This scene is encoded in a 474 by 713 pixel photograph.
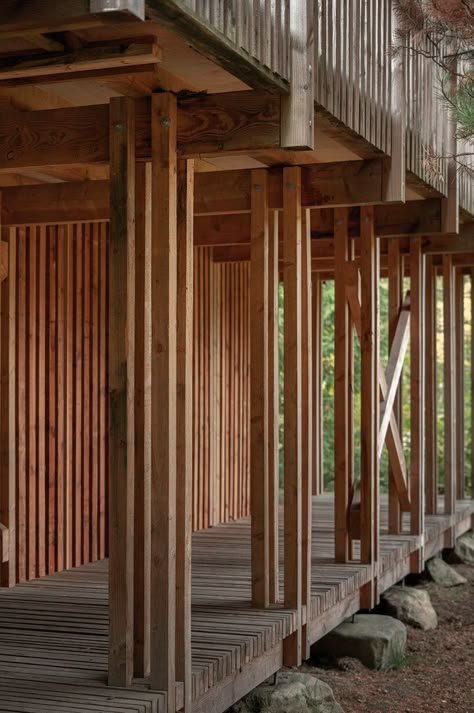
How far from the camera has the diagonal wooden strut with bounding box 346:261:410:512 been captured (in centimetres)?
775

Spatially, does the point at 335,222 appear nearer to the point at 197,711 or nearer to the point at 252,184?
the point at 252,184

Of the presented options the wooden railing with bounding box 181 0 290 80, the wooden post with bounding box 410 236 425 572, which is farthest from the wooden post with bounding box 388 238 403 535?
the wooden railing with bounding box 181 0 290 80

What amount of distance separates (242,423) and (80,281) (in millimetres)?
3844

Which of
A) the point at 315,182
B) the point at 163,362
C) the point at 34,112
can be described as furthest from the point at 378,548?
the point at 34,112

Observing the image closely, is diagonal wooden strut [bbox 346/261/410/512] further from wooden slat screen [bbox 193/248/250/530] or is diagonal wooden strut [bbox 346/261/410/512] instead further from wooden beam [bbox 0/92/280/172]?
wooden beam [bbox 0/92/280/172]

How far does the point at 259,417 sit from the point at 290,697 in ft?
5.19

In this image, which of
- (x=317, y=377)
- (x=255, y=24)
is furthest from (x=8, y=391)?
(x=317, y=377)

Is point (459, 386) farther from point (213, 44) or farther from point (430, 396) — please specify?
point (213, 44)

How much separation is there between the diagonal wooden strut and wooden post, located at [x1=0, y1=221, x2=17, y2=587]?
237cm

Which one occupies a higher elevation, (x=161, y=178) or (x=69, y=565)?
(x=161, y=178)

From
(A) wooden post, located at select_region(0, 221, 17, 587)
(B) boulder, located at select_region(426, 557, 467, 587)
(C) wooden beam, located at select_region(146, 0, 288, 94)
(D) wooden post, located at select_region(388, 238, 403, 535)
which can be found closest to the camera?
(C) wooden beam, located at select_region(146, 0, 288, 94)

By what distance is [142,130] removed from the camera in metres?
4.78

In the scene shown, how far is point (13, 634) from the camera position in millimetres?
5668

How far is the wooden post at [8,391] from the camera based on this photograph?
7.21 meters
